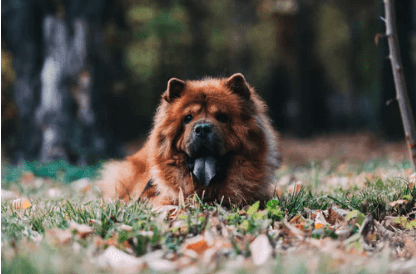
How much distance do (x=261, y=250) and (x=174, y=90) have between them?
1.88 metres

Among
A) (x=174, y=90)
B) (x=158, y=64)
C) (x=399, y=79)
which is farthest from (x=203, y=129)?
(x=158, y=64)

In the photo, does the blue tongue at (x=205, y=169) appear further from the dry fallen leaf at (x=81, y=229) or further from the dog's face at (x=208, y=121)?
the dry fallen leaf at (x=81, y=229)

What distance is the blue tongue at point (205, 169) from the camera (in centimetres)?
346

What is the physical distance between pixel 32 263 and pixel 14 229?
2.89 feet

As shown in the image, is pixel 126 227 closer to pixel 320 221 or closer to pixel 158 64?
pixel 320 221

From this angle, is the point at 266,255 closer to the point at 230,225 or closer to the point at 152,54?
the point at 230,225

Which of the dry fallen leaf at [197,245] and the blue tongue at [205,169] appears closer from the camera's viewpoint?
the dry fallen leaf at [197,245]

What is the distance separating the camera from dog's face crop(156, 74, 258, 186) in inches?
134

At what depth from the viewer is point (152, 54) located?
1628cm

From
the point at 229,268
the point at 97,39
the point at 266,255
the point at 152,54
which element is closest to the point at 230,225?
the point at 266,255

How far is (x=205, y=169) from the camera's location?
3.47 metres

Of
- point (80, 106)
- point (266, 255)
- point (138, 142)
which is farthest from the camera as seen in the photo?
point (138, 142)

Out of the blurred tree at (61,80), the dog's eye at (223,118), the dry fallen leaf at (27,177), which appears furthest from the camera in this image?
the blurred tree at (61,80)

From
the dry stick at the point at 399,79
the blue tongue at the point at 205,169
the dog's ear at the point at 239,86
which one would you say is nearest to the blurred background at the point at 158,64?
the dry stick at the point at 399,79
